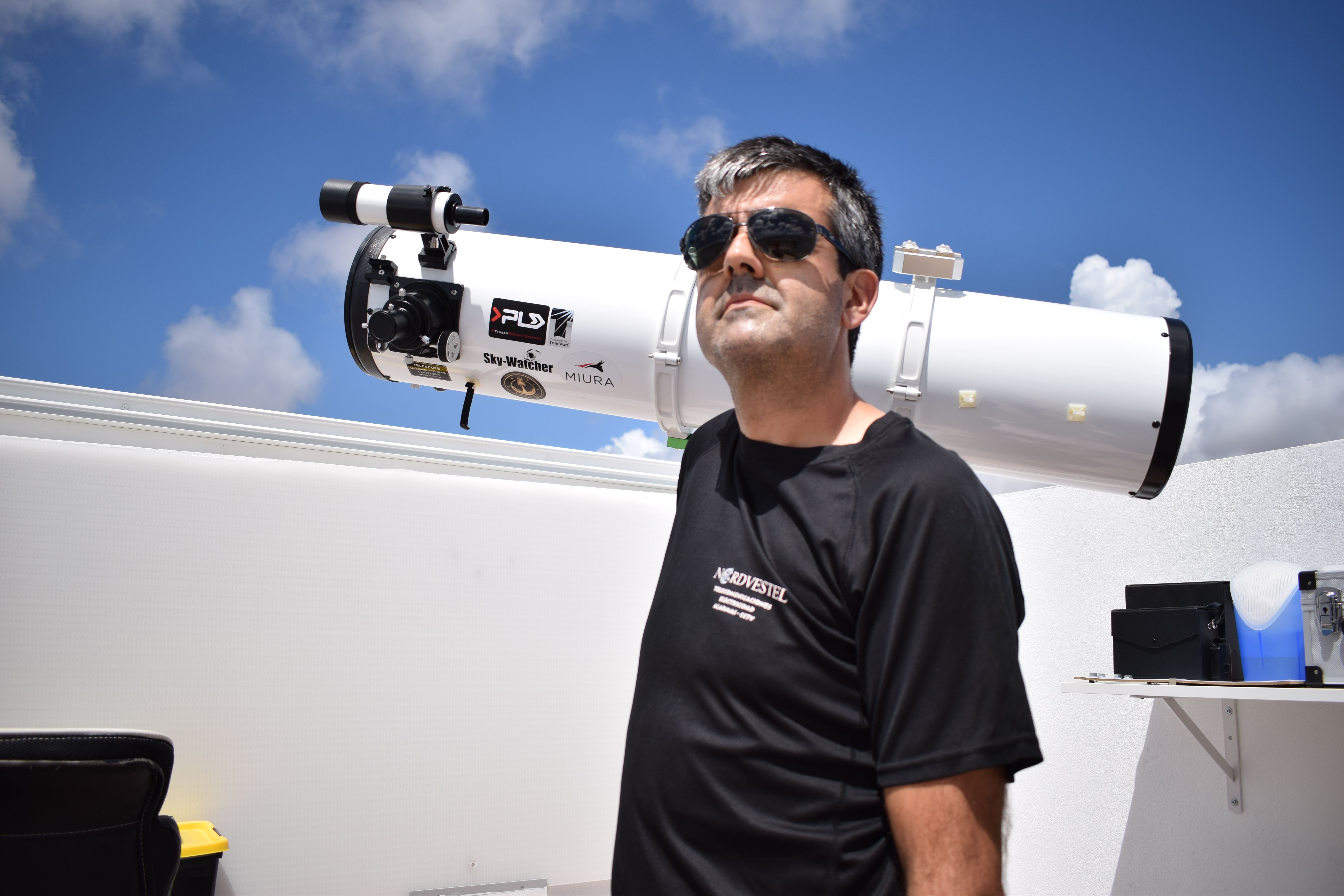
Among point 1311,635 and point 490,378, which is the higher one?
point 490,378

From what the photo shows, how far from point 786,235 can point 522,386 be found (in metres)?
1.25

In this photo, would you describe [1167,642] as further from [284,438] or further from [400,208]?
[284,438]

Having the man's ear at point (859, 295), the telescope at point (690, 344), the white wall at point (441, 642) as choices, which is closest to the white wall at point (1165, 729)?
the white wall at point (441, 642)

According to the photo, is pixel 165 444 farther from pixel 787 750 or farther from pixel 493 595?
pixel 787 750

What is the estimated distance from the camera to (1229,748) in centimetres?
275

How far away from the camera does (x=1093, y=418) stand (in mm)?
2021

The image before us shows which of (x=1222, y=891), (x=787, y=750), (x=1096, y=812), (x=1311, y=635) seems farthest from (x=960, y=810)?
(x=1096, y=812)

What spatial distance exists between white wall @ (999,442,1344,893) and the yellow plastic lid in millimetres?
3141

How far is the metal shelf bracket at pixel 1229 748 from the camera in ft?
8.78

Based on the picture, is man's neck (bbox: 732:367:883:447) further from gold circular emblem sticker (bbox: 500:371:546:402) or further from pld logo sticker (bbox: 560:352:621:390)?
gold circular emblem sticker (bbox: 500:371:546:402)

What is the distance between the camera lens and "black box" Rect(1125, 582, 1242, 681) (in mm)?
2357

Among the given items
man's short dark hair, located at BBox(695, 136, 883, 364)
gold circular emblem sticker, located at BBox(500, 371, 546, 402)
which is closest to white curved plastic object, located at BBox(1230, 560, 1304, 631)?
man's short dark hair, located at BBox(695, 136, 883, 364)

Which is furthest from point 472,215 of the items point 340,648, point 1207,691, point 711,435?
point 1207,691

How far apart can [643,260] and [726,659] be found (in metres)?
1.44
